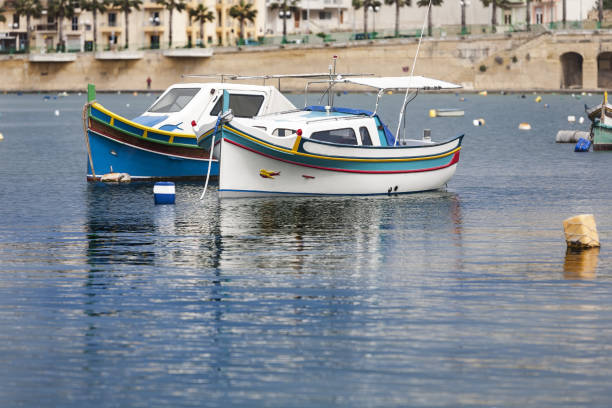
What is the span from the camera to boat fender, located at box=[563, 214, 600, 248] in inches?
793

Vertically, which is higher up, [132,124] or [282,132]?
[132,124]

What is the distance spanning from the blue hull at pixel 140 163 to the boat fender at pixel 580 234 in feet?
46.8

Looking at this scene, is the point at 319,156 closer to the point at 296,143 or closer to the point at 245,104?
the point at 296,143

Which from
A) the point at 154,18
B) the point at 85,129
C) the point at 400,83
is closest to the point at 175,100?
the point at 85,129

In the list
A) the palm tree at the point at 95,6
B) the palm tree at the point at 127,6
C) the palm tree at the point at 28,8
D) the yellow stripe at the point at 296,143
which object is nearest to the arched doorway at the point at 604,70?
the palm tree at the point at 127,6

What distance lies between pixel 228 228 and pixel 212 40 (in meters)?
125

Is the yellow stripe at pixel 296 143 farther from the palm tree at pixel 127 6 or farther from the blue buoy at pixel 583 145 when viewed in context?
the palm tree at pixel 127 6

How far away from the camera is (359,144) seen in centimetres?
2767

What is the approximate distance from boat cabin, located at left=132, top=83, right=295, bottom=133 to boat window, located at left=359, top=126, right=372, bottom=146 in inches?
213

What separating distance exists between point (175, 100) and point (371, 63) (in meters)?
102

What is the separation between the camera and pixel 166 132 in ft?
103

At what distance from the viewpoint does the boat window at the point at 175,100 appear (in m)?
32.6

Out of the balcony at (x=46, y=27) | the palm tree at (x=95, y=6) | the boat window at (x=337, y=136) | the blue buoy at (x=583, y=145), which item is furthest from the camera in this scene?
the balcony at (x=46, y=27)

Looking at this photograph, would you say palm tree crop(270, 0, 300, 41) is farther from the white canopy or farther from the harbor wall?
the white canopy
